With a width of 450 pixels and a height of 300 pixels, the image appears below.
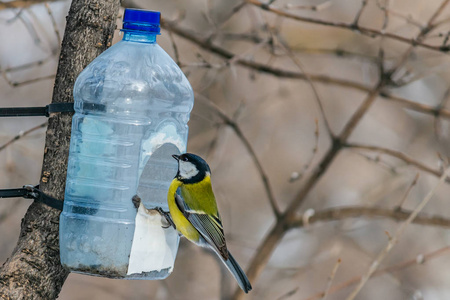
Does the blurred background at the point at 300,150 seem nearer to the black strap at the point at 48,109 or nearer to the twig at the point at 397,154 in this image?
the twig at the point at 397,154

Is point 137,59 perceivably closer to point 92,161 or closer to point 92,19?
point 92,19

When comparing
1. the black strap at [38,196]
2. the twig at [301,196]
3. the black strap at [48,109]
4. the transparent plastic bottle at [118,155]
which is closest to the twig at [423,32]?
the twig at [301,196]

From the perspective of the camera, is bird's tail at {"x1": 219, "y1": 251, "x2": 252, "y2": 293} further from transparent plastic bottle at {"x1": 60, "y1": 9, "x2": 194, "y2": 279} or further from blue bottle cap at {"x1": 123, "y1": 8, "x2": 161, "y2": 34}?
blue bottle cap at {"x1": 123, "y1": 8, "x2": 161, "y2": 34}

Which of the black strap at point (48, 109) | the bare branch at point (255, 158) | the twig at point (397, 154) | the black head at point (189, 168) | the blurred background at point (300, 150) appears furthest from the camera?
the blurred background at point (300, 150)

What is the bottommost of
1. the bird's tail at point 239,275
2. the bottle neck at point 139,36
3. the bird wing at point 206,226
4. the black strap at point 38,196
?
A: the bird's tail at point 239,275

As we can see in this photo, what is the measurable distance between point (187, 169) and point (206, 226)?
11.8 inches

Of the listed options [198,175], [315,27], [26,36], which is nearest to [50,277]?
[198,175]

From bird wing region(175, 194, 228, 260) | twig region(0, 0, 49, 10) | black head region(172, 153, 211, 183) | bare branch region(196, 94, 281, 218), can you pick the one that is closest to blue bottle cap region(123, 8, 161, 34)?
black head region(172, 153, 211, 183)

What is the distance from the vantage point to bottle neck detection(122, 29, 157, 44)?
296 cm

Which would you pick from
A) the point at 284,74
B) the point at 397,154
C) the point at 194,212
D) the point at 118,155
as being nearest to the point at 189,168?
the point at 194,212

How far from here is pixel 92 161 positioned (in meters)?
2.95

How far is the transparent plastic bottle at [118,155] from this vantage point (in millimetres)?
2893

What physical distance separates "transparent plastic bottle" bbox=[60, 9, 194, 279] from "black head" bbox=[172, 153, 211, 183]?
0.13 meters

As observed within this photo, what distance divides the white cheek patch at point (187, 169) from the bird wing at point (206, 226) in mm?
113
